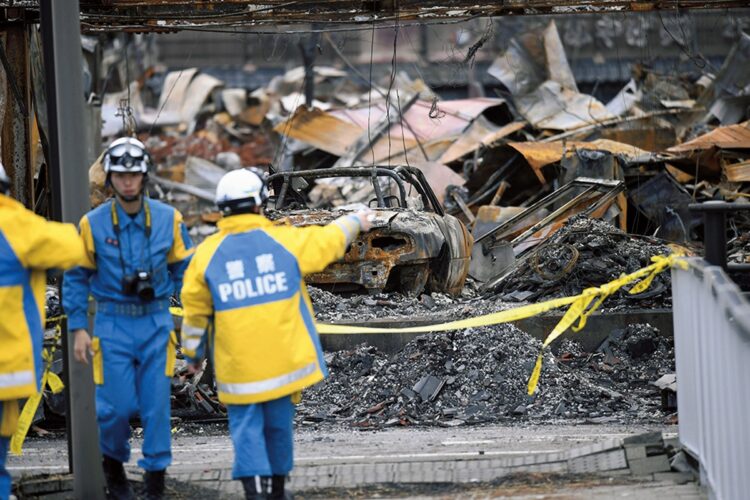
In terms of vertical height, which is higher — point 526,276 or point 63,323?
point 63,323

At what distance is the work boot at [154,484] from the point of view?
659cm

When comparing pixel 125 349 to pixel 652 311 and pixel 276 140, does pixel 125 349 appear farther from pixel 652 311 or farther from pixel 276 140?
pixel 276 140

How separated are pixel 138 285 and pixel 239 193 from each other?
776 mm

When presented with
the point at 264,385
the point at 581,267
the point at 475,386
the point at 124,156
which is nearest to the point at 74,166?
the point at 124,156

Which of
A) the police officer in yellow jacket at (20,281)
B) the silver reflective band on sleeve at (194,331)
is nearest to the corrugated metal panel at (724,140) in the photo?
the silver reflective band on sleeve at (194,331)

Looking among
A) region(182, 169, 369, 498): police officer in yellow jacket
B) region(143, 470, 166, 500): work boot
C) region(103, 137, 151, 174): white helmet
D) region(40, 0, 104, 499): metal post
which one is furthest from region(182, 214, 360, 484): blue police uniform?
region(40, 0, 104, 499): metal post

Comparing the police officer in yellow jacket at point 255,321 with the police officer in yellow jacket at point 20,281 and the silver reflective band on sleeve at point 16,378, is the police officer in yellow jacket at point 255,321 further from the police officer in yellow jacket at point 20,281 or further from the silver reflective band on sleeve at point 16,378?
the silver reflective band on sleeve at point 16,378

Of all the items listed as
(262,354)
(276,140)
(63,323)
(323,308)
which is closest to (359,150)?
(276,140)

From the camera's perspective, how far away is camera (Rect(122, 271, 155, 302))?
6375 millimetres

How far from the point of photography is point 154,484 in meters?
6.61

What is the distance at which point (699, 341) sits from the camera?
6.29 metres

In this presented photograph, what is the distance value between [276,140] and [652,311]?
18.7 m

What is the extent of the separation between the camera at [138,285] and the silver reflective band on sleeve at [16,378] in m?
0.72

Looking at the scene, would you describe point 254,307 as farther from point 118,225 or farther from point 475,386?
point 475,386
